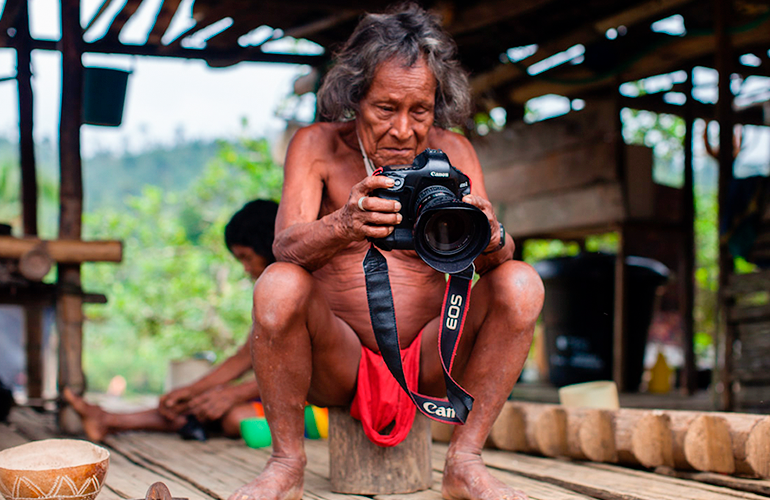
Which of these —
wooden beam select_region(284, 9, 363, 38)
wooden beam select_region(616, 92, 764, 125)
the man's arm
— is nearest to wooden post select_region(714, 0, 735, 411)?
wooden beam select_region(616, 92, 764, 125)

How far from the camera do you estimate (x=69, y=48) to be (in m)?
3.34

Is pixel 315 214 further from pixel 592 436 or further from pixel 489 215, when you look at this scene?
pixel 592 436

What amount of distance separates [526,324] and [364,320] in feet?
1.39

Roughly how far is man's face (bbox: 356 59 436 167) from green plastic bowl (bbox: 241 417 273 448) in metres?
1.28

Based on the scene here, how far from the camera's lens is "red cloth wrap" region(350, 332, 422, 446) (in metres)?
1.84

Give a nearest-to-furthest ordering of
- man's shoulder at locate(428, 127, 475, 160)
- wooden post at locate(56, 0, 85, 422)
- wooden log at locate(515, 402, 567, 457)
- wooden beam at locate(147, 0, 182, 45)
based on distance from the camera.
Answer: man's shoulder at locate(428, 127, 475, 160) → wooden log at locate(515, 402, 567, 457) → wooden post at locate(56, 0, 85, 422) → wooden beam at locate(147, 0, 182, 45)

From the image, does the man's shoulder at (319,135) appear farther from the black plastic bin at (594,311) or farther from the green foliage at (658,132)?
the green foliage at (658,132)

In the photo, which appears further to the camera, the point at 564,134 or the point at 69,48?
the point at 564,134

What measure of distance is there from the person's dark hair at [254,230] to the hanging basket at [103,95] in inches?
49.1

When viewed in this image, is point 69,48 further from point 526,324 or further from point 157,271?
point 157,271

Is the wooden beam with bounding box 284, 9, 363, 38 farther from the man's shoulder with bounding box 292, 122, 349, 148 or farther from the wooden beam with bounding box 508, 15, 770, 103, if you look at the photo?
the man's shoulder with bounding box 292, 122, 349, 148

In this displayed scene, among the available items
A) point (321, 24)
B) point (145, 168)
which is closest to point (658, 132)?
point (321, 24)

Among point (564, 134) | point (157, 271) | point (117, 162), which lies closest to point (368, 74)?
point (564, 134)

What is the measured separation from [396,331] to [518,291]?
0.30 metres
